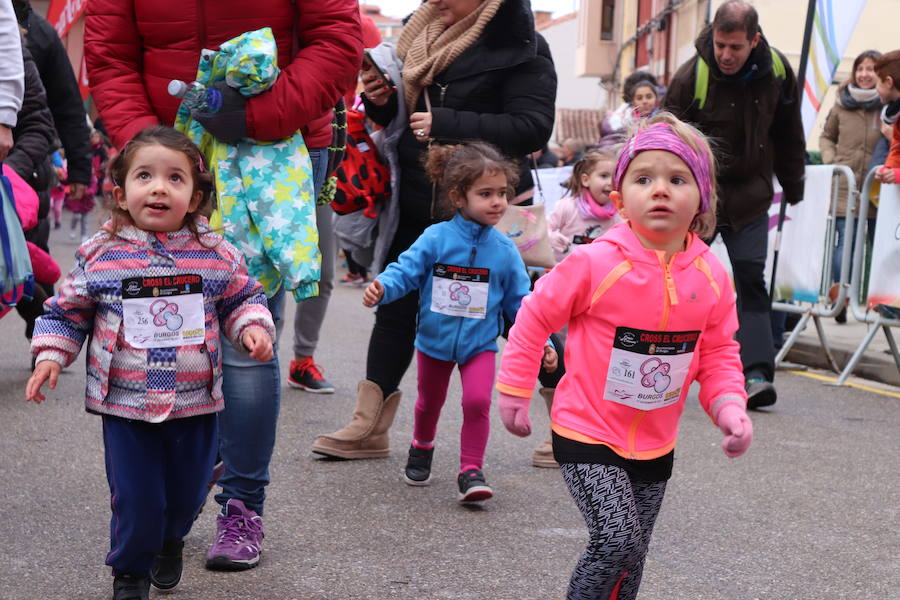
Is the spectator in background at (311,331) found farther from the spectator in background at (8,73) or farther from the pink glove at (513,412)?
the pink glove at (513,412)

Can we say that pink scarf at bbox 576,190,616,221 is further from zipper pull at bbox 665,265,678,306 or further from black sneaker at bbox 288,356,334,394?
zipper pull at bbox 665,265,678,306

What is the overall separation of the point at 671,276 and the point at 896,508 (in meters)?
2.29

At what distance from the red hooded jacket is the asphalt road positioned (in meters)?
1.29

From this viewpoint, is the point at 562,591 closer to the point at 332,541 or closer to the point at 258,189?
the point at 332,541

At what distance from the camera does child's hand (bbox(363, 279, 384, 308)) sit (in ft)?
13.4

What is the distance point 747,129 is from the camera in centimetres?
665

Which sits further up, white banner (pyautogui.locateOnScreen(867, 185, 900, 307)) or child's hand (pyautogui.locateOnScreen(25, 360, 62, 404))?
child's hand (pyautogui.locateOnScreen(25, 360, 62, 404))

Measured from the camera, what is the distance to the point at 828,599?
12.2 ft

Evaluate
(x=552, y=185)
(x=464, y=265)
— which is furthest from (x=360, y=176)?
(x=552, y=185)

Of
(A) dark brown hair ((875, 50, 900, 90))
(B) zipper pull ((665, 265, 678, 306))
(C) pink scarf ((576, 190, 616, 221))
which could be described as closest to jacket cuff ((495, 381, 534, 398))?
(B) zipper pull ((665, 265, 678, 306))

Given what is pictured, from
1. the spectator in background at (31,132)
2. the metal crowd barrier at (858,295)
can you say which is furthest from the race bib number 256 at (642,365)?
the metal crowd barrier at (858,295)

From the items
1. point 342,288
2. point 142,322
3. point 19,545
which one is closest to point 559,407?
point 142,322

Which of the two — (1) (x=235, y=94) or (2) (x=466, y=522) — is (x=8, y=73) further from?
(2) (x=466, y=522)

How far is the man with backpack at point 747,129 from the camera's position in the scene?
6.54 meters
